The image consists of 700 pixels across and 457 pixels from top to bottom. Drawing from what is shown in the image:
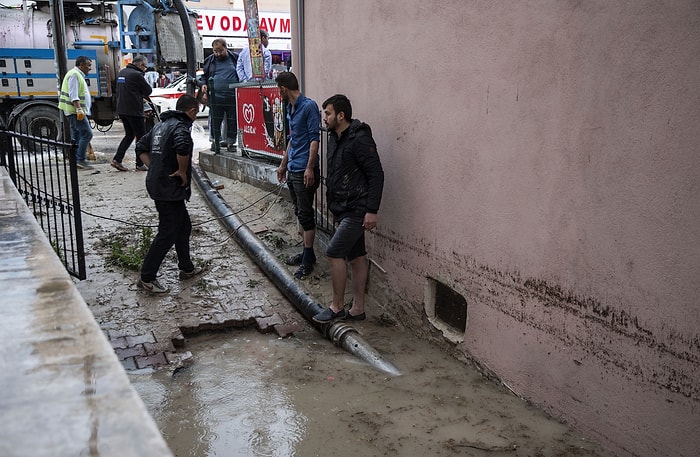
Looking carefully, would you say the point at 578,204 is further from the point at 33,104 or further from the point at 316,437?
the point at 33,104

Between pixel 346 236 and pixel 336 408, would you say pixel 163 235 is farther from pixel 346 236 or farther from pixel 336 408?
pixel 336 408

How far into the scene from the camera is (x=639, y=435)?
3051mm

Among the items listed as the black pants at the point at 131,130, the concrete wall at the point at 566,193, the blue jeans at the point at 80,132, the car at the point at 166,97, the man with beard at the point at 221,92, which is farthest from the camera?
the car at the point at 166,97

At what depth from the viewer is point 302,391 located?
4000 millimetres

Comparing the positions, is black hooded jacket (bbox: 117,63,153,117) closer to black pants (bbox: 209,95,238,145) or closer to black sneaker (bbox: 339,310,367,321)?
black pants (bbox: 209,95,238,145)

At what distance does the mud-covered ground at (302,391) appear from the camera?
11.1 feet

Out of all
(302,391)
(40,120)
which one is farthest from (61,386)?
(40,120)

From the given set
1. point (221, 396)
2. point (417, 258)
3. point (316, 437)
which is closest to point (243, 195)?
point (417, 258)

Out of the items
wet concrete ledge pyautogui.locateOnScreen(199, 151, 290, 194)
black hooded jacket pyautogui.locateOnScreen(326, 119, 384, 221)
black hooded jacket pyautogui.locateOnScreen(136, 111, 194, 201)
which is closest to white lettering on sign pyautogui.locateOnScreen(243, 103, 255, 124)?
wet concrete ledge pyautogui.locateOnScreen(199, 151, 290, 194)

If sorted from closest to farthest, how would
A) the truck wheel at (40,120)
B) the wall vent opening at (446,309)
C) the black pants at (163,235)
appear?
the wall vent opening at (446,309), the black pants at (163,235), the truck wheel at (40,120)

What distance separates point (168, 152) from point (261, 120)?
2.99 m

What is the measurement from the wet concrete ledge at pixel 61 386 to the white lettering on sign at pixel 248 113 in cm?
672

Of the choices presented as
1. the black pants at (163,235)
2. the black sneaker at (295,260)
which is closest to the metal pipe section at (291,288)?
the black sneaker at (295,260)

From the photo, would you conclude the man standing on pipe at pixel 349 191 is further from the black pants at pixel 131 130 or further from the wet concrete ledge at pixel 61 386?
the black pants at pixel 131 130
